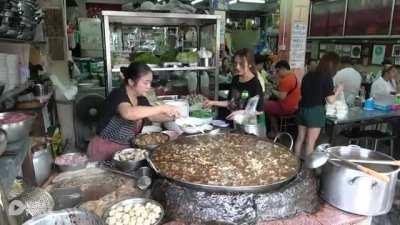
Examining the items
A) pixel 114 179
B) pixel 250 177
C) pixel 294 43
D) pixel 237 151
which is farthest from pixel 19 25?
pixel 294 43

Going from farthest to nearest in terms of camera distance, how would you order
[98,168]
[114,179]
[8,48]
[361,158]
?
[8,48] → [98,168] → [114,179] → [361,158]

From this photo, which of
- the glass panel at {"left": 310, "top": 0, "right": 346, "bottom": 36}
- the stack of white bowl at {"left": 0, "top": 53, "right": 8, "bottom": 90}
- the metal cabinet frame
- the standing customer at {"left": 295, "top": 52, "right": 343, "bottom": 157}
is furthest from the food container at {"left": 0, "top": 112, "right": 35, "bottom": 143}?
the glass panel at {"left": 310, "top": 0, "right": 346, "bottom": 36}

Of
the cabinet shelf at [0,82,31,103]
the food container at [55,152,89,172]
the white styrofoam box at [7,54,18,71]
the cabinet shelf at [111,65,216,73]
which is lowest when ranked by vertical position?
the food container at [55,152,89,172]

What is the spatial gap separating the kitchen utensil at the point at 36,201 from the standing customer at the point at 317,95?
10.4 ft

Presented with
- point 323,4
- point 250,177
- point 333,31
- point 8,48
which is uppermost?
point 323,4

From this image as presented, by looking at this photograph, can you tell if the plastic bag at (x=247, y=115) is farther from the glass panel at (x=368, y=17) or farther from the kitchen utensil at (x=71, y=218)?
the glass panel at (x=368, y=17)

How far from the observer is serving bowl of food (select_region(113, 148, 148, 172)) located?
200cm

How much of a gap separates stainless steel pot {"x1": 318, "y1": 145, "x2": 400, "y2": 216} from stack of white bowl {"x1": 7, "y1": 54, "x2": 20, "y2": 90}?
2.61m

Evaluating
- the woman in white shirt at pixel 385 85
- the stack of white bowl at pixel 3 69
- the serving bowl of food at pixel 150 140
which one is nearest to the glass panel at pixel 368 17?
the woman in white shirt at pixel 385 85

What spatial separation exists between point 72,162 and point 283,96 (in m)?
4.03

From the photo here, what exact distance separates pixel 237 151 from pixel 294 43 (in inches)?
147

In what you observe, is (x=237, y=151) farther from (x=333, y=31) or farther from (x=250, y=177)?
(x=333, y=31)

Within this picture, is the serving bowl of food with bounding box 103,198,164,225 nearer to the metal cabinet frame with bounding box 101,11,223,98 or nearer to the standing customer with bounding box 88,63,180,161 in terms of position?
the standing customer with bounding box 88,63,180,161

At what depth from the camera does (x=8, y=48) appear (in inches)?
125
